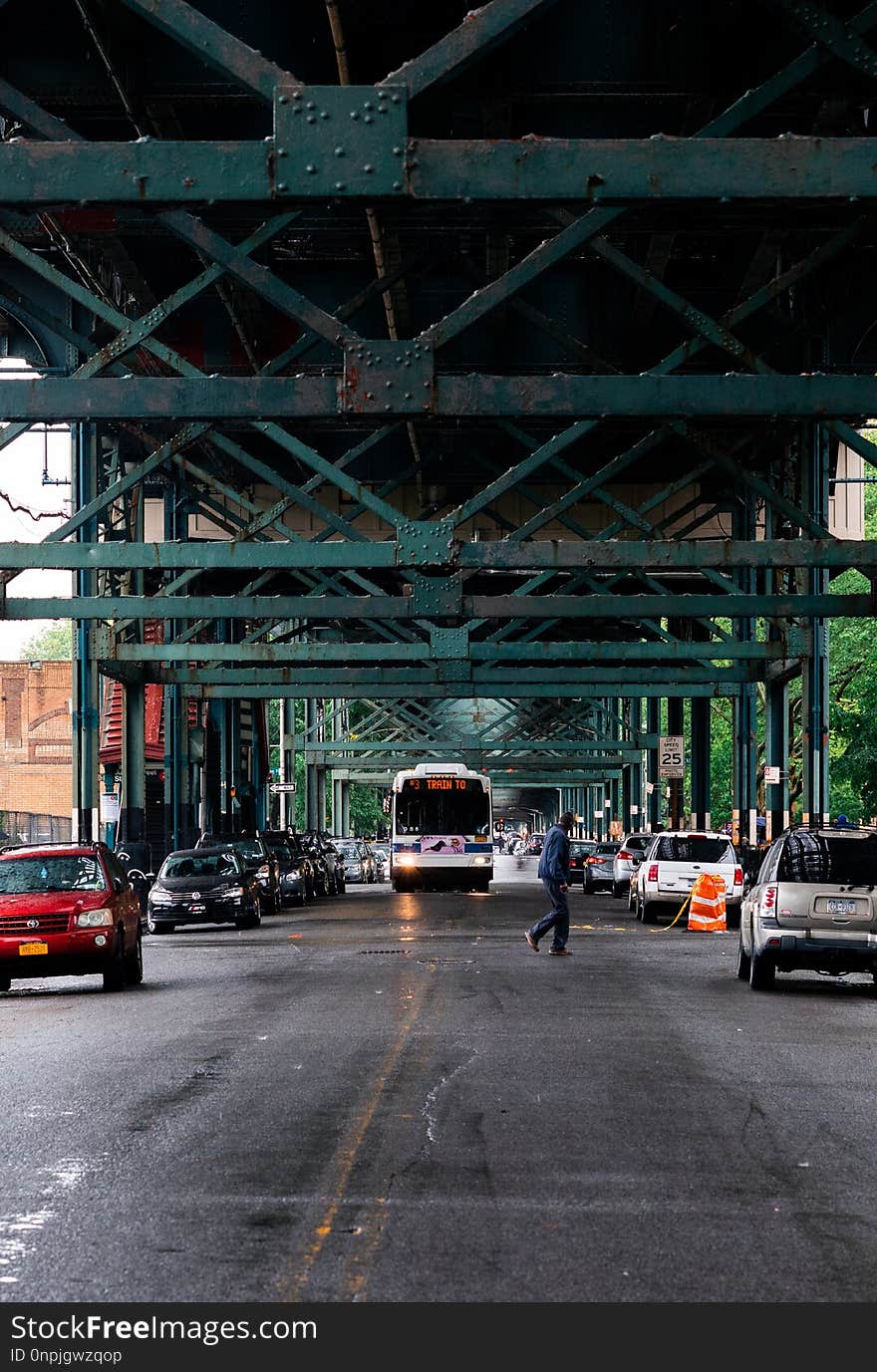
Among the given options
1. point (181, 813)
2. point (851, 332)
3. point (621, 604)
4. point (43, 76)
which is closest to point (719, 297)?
point (851, 332)

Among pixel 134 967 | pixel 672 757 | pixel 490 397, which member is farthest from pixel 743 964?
pixel 672 757

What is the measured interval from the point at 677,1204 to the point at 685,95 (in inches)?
552

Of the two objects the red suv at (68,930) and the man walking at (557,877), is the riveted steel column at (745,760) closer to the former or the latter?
the man walking at (557,877)

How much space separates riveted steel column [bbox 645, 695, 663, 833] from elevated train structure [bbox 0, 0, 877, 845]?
25947 millimetres

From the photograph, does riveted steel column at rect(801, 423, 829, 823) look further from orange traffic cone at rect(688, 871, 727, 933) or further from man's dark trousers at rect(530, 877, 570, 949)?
man's dark trousers at rect(530, 877, 570, 949)

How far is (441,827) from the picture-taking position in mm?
55594

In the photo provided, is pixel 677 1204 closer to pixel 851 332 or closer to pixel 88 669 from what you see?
pixel 851 332

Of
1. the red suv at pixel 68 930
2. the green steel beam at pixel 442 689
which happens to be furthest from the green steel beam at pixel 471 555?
the green steel beam at pixel 442 689

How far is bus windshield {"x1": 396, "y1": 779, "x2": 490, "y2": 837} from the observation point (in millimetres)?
54406

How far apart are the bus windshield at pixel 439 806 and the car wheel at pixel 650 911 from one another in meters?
14.7

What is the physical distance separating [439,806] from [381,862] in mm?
33225

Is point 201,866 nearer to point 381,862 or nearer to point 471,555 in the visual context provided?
point 471,555

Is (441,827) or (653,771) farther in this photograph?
(653,771)

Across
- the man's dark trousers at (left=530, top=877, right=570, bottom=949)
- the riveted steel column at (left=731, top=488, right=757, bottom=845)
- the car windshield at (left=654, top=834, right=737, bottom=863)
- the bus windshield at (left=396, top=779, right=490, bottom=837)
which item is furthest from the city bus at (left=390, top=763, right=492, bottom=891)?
the man's dark trousers at (left=530, top=877, right=570, bottom=949)
